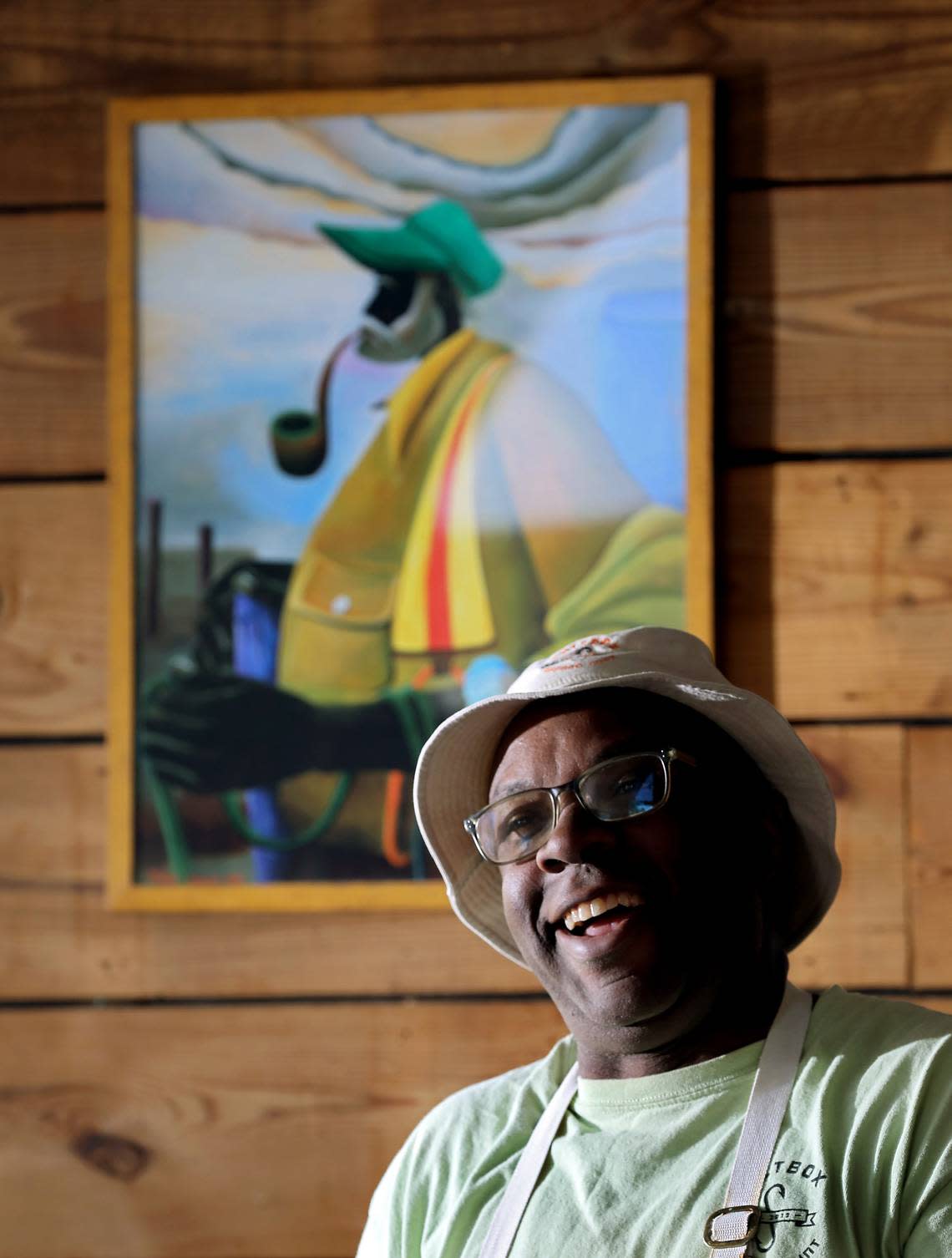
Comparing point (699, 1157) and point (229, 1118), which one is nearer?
point (699, 1157)

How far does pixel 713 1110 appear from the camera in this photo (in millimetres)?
1142

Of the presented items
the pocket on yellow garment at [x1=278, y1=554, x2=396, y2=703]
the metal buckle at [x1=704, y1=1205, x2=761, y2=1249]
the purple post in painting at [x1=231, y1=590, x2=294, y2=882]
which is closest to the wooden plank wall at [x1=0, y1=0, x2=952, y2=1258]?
the purple post in painting at [x1=231, y1=590, x2=294, y2=882]

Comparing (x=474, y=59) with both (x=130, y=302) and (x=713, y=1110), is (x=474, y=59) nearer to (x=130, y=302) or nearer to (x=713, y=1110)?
(x=130, y=302)

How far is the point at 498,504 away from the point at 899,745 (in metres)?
0.50

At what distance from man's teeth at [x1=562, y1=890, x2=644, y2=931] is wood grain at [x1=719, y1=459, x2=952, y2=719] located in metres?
0.51

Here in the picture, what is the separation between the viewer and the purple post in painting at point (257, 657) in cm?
163

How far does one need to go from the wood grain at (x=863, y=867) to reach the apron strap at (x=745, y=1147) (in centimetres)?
38

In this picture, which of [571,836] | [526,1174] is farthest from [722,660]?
[526,1174]

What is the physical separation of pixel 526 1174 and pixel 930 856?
604 mm

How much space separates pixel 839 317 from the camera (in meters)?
1.63

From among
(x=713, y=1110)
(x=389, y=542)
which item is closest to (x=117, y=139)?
(x=389, y=542)

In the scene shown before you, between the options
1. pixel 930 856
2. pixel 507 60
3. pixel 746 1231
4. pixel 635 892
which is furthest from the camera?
pixel 507 60

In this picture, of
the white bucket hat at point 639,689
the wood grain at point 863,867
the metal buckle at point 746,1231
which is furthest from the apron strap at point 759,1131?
the wood grain at point 863,867

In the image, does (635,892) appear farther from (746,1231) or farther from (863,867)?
(863,867)
